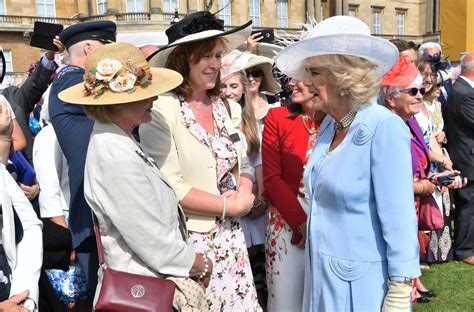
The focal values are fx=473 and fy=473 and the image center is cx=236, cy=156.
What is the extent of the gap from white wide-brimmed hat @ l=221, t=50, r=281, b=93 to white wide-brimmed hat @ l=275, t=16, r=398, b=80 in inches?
63.6

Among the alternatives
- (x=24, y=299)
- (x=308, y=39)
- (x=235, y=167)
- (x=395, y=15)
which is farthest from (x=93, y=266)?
(x=395, y=15)

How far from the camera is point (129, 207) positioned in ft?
6.88

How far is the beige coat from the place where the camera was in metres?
2.09

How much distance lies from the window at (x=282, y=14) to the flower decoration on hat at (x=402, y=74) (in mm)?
39648

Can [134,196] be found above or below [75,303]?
above

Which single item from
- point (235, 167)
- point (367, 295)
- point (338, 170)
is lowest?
point (367, 295)

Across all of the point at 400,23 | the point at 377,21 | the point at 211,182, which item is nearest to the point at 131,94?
the point at 211,182

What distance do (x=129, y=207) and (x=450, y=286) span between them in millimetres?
4356

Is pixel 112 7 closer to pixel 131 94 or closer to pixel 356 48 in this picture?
pixel 131 94

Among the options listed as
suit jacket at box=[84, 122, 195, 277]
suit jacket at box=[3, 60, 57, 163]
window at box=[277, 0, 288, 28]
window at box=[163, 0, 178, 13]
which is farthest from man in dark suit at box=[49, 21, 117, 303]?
window at box=[277, 0, 288, 28]

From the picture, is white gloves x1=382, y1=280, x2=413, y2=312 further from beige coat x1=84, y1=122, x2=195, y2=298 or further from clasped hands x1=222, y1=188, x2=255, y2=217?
clasped hands x1=222, y1=188, x2=255, y2=217

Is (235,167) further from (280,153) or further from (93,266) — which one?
(93,266)

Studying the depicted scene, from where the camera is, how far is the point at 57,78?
10.0 feet

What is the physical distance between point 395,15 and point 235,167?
51.4 meters
